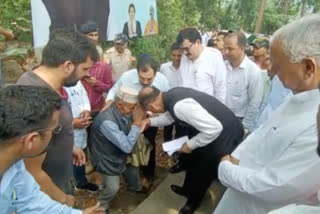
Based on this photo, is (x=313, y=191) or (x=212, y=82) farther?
(x=212, y=82)

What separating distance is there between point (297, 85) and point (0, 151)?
3.80 feet

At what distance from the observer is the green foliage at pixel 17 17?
16.0 ft

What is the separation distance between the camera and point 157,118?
3.18m

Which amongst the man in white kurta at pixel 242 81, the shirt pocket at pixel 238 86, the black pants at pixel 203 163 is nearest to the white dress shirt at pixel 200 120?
the black pants at pixel 203 163

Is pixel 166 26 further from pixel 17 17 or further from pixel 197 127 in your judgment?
pixel 197 127

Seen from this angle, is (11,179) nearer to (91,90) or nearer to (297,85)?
(297,85)

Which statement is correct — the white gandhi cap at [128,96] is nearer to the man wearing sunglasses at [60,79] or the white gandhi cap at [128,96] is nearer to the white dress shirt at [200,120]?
the white dress shirt at [200,120]

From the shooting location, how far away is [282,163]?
1423 mm

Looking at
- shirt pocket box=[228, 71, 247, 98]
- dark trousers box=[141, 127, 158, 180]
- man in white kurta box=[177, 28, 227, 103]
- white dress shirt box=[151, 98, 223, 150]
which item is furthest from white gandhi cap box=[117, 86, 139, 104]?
shirt pocket box=[228, 71, 247, 98]

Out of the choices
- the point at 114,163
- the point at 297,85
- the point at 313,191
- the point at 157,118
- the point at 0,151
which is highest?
the point at 297,85

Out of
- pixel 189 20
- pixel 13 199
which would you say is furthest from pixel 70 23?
pixel 189 20

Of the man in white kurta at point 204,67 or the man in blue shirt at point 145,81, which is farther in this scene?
the man in white kurta at point 204,67

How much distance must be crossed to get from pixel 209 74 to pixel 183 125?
2.98 ft

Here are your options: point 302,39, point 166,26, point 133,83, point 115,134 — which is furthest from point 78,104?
point 166,26
